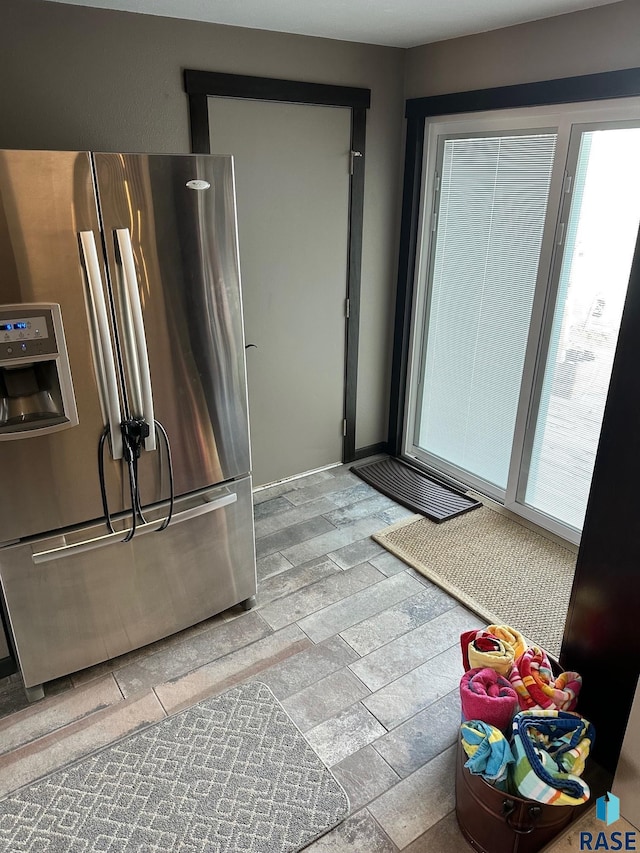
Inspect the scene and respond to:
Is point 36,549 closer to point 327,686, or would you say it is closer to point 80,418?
point 80,418

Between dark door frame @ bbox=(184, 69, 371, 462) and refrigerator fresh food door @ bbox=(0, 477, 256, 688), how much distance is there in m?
1.51

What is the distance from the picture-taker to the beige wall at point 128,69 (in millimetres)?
2365

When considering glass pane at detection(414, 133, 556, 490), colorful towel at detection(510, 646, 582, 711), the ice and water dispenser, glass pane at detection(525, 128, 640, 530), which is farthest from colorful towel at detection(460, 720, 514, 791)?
glass pane at detection(414, 133, 556, 490)

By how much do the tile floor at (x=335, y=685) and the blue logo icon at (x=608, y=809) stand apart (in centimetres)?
41

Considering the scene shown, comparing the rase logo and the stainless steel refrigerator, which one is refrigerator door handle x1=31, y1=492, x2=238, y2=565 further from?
the rase logo

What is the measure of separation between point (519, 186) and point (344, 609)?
7.38ft

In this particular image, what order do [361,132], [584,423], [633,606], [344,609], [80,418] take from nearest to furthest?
1. [633,606]
2. [80,418]
3. [344,609]
4. [584,423]
5. [361,132]

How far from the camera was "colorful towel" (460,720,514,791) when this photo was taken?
1604 mm

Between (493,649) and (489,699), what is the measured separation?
201 mm

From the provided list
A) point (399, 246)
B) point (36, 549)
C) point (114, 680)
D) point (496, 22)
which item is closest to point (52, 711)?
point (114, 680)

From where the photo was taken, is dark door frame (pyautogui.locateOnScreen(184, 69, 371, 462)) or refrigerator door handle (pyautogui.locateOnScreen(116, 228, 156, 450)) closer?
refrigerator door handle (pyautogui.locateOnScreen(116, 228, 156, 450))

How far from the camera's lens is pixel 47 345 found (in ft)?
6.17

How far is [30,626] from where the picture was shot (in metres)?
2.16

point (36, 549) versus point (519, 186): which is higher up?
point (519, 186)
